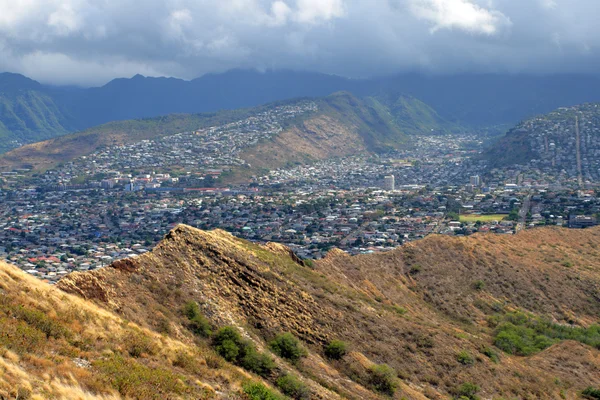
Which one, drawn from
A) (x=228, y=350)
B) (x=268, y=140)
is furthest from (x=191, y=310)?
(x=268, y=140)

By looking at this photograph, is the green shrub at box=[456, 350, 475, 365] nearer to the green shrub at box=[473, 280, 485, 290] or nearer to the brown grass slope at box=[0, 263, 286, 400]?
the brown grass slope at box=[0, 263, 286, 400]

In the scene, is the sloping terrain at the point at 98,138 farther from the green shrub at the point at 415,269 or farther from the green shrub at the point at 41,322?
the green shrub at the point at 41,322

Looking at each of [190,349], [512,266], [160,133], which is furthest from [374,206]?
[160,133]

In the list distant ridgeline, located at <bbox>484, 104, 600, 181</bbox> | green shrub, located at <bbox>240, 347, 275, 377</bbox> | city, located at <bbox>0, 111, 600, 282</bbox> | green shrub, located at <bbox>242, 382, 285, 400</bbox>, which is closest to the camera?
green shrub, located at <bbox>242, 382, 285, 400</bbox>

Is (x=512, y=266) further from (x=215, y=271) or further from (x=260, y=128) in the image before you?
(x=260, y=128)

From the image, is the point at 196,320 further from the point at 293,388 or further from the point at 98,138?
the point at 98,138

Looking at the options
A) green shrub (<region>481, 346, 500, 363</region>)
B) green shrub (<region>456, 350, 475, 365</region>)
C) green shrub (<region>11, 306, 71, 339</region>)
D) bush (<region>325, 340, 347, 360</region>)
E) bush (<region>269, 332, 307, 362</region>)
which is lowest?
green shrub (<region>481, 346, 500, 363</region>)

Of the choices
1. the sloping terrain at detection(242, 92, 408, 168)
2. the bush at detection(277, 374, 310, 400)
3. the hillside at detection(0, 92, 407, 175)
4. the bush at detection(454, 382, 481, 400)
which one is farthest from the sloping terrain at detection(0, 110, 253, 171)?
the bush at detection(277, 374, 310, 400)
